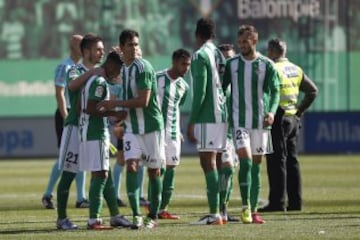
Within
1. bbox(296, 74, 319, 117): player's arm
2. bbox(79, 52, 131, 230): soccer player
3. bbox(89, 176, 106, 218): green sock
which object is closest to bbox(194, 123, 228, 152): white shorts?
bbox(79, 52, 131, 230): soccer player

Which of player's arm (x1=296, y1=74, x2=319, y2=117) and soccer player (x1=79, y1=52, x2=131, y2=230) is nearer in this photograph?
soccer player (x1=79, y1=52, x2=131, y2=230)

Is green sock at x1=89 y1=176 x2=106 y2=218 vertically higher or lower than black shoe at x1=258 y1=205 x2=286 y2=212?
higher

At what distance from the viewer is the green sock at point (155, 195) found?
1580 centimetres

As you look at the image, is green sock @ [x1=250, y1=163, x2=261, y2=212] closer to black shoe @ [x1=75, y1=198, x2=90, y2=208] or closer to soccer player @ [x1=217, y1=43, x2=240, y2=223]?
soccer player @ [x1=217, y1=43, x2=240, y2=223]

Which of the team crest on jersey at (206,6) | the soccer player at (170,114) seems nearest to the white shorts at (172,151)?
the soccer player at (170,114)

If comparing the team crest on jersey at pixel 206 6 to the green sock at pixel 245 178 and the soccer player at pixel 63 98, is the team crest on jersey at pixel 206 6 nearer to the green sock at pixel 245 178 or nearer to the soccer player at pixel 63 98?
the soccer player at pixel 63 98

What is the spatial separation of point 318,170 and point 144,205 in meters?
10.5

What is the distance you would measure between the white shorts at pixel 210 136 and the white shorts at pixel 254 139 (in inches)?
11.8

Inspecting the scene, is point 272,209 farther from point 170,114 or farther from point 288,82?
point 170,114

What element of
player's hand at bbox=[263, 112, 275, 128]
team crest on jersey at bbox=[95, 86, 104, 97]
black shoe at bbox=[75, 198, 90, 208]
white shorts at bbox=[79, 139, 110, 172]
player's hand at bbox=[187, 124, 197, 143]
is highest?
team crest on jersey at bbox=[95, 86, 104, 97]

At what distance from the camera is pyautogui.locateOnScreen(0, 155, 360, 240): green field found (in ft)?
48.2

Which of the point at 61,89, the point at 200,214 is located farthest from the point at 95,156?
the point at 61,89

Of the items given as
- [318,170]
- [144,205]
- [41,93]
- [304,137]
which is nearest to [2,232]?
[144,205]

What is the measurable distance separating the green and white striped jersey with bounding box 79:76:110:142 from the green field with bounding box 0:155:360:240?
3.29 feet
